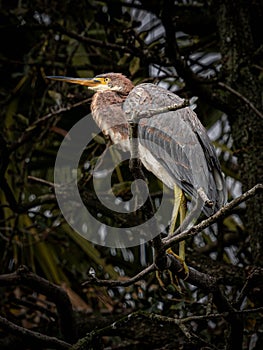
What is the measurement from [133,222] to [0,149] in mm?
592

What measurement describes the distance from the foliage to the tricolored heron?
0.15 m

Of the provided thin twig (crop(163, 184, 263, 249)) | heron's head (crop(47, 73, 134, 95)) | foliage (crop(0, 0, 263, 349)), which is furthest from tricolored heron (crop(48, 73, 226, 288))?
thin twig (crop(163, 184, 263, 249))

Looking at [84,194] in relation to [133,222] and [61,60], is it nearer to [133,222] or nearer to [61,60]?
[133,222]

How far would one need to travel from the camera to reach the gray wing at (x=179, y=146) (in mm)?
2020

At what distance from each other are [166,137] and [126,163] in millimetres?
798

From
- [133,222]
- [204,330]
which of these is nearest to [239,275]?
[204,330]

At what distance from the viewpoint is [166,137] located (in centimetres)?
222

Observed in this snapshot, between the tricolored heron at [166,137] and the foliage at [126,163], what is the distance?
0.15m

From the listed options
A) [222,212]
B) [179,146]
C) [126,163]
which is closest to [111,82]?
[179,146]

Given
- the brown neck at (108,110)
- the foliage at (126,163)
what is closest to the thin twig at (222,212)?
the foliage at (126,163)

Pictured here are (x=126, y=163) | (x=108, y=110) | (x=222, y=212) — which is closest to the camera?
(x=222, y=212)

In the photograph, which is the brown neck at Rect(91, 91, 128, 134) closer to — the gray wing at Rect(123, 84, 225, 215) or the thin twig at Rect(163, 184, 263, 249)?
the gray wing at Rect(123, 84, 225, 215)

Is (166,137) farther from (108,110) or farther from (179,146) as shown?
(108,110)

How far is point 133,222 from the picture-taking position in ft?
7.94
